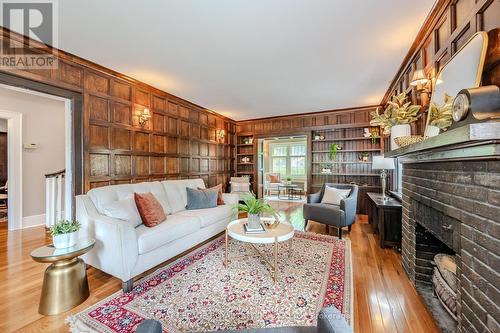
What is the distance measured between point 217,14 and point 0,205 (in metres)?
7.34

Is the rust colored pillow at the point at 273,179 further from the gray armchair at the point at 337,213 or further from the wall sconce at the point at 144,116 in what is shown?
the wall sconce at the point at 144,116

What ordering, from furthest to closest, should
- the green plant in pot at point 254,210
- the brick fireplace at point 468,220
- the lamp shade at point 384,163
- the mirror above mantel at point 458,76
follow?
the lamp shade at point 384,163 → the green plant in pot at point 254,210 → the mirror above mantel at point 458,76 → the brick fireplace at point 468,220

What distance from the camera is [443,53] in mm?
1950

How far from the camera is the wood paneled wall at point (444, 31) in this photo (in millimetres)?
1405

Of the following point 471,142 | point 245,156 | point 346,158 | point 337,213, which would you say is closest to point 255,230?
point 337,213

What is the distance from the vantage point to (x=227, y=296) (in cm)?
190

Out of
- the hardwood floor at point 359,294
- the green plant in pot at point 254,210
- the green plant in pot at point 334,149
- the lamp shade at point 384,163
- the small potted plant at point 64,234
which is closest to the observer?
the hardwood floor at point 359,294

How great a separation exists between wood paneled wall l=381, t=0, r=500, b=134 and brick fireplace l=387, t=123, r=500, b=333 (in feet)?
2.99

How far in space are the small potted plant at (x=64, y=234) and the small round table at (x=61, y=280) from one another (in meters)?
0.05

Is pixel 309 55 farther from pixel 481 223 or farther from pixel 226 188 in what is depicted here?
pixel 226 188

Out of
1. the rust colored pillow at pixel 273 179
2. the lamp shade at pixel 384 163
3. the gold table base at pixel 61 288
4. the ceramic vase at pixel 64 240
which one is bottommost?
the gold table base at pixel 61 288

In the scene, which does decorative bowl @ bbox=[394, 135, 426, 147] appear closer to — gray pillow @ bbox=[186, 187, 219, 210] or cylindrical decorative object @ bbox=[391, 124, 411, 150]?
cylindrical decorative object @ bbox=[391, 124, 411, 150]

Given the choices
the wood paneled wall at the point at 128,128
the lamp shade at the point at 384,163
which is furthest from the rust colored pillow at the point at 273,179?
the lamp shade at the point at 384,163

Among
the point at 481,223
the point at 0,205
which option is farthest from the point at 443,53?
the point at 0,205
